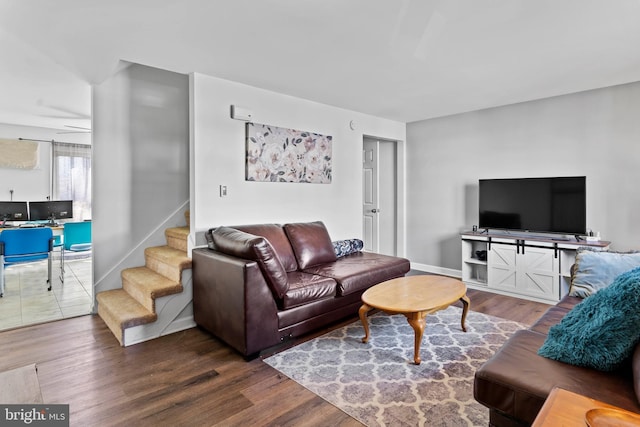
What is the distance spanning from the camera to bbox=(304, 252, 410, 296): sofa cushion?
10.3 ft

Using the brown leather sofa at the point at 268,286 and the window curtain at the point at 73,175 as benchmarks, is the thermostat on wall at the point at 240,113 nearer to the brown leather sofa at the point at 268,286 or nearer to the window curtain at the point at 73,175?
the brown leather sofa at the point at 268,286

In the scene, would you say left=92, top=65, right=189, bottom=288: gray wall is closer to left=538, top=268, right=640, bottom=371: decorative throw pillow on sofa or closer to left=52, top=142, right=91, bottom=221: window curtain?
left=538, top=268, right=640, bottom=371: decorative throw pillow on sofa

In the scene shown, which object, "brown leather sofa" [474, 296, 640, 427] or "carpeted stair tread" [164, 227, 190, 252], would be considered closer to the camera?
"brown leather sofa" [474, 296, 640, 427]

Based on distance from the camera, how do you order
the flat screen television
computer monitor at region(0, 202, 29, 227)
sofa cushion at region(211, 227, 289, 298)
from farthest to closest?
computer monitor at region(0, 202, 29, 227), the flat screen television, sofa cushion at region(211, 227, 289, 298)

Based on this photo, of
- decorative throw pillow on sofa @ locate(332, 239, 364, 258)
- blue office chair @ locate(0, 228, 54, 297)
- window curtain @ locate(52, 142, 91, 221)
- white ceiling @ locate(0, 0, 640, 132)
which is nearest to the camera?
white ceiling @ locate(0, 0, 640, 132)

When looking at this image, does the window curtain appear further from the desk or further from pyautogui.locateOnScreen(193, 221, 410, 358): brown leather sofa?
the desk

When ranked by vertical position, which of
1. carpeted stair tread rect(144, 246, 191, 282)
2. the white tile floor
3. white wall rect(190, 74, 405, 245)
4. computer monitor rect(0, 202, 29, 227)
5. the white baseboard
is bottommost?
the white tile floor

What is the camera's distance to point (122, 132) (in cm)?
368

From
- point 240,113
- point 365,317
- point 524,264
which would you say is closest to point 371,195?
point 524,264

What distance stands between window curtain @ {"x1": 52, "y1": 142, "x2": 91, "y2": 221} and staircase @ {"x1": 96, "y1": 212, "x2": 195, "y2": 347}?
4.42 meters

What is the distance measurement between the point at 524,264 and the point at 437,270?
1395 millimetres

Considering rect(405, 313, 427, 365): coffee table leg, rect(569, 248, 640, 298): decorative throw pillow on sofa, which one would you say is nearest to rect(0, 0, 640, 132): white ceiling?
rect(569, 248, 640, 298): decorative throw pillow on sofa

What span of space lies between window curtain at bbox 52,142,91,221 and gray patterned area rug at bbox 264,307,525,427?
6.43 m

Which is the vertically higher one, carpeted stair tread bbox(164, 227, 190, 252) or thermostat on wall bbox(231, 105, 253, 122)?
thermostat on wall bbox(231, 105, 253, 122)
